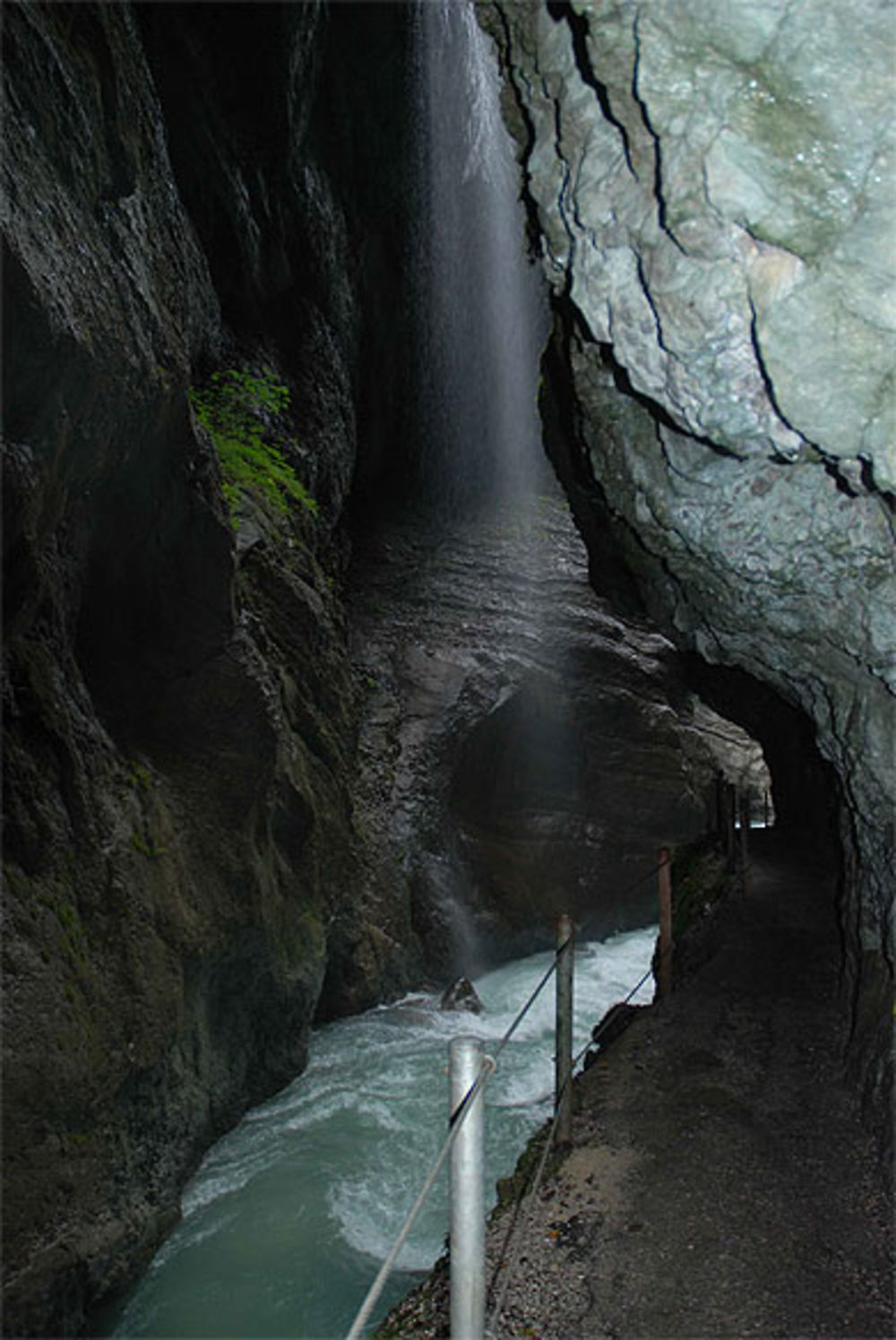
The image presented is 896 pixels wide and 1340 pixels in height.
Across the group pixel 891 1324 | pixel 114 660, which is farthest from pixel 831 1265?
pixel 114 660

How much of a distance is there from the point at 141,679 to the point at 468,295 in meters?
22.0

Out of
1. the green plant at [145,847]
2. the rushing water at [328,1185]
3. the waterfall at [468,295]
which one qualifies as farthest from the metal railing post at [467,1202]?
the waterfall at [468,295]

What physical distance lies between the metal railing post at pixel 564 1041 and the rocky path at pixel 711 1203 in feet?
0.53

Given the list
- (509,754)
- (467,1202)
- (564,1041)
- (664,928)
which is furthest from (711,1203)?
(509,754)

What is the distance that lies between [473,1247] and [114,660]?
24.1 ft

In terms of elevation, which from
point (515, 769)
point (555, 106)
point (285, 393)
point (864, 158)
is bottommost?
point (515, 769)

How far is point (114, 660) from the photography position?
8.52m

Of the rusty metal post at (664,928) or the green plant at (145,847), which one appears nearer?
the green plant at (145,847)

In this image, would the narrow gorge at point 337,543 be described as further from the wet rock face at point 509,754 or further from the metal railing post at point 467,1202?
the metal railing post at point 467,1202

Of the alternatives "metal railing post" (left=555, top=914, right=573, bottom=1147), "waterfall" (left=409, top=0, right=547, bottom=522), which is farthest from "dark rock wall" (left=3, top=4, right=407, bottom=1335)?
"waterfall" (left=409, top=0, right=547, bottom=522)

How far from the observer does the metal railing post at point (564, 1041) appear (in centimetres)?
477

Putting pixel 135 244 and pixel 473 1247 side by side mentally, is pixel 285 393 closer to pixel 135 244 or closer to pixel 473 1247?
pixel 135 244

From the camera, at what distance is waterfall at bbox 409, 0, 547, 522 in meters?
22.3

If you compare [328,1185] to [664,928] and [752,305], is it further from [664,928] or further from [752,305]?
[752,305]
